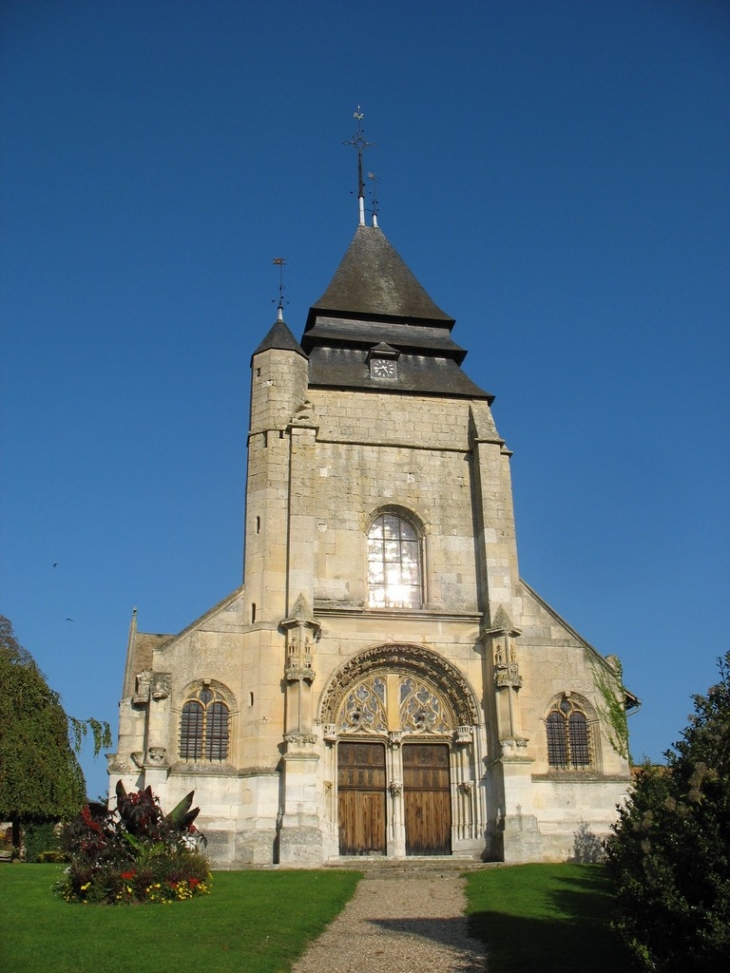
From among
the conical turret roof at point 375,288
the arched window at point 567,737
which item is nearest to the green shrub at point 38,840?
the arched window at point 567,737

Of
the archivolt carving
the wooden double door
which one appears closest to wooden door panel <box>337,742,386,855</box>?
the wooden double door

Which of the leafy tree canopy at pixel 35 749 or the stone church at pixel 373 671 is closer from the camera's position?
the stone church at pixel 373 671

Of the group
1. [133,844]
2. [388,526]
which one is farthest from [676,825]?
[388,526]

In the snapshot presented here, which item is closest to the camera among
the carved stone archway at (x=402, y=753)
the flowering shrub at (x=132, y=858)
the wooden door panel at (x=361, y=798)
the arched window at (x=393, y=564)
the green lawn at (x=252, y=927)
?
the green lawn at (x=252, y=927)

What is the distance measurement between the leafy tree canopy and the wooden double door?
11053mm

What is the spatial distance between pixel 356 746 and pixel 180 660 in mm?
4575

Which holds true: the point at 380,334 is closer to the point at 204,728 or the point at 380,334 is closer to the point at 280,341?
the point at 280,341

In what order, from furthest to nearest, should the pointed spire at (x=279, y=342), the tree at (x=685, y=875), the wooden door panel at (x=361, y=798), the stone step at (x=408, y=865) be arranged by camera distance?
the pointed spire at (x=279, y=342) < the wooden door panel at (x=361, y=798) < the stone step at (x=408, y=865) < the tree at (x=685, y=875)

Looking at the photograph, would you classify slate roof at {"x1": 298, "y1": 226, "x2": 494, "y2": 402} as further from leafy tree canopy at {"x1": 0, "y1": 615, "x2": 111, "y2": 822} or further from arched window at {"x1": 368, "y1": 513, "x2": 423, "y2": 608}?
leafy tree canopy at {"x1": 0, "y1": 615, "x2": 111, "y2": 822}

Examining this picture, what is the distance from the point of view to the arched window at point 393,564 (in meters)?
23.3

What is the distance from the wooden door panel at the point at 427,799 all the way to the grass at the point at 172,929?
531cm

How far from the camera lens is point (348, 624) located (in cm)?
2228

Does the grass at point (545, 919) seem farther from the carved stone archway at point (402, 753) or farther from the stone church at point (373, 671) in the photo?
the carved stone archway at point (402, 753)

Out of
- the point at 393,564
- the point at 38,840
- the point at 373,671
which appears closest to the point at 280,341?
the point at 393,564
